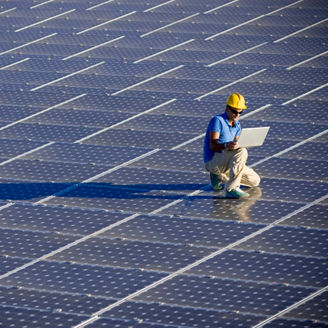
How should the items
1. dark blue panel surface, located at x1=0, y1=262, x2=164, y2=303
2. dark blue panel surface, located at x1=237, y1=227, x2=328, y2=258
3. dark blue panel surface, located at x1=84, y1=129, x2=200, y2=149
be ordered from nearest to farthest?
dark blue panel surface, located at x1=0, y1=262, x2=164, y2=303 < dark blue panel surface, located at x1=237, y1=227, x2=328, y2=258 < dark blue panel surface, located at x1=84, y1=129, x2=200, y2=149

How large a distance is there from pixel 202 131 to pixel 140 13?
935 centimetres

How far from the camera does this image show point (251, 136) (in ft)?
56.8

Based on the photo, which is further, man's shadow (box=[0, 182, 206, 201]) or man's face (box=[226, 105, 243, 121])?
man's shadow (box=[0, 182, 206, 201])

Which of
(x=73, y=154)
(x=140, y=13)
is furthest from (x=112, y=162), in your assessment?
(x=140, y=13)

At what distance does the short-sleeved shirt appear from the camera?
57.6 ft

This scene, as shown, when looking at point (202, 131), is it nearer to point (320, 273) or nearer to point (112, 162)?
point (112, 162)

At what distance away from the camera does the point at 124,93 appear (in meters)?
23.7

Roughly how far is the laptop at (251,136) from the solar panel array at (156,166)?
1.01 m

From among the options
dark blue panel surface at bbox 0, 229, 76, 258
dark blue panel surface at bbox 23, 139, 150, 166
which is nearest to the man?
dark blue panel surface at bbox 23, 139, 150, 166

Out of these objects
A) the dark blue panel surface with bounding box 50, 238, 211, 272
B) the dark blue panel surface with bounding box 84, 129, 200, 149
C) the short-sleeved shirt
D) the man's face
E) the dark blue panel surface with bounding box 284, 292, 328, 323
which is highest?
the man's face

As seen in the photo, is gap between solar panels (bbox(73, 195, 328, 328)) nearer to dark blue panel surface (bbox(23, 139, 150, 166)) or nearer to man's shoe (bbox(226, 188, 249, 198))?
man's shoe (bbox(226, 188, 249, 198))

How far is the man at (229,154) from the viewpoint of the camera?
17422mm

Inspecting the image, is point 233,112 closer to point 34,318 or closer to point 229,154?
point 229,154

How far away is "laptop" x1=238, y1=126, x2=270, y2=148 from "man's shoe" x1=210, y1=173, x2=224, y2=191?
87 cm
